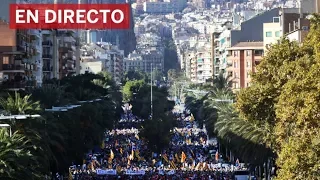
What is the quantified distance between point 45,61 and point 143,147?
30174mm

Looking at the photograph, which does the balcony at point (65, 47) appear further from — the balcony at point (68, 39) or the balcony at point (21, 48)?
the balcony at point (21, 48)

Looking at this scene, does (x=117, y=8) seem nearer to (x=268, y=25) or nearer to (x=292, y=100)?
(x=292, y=100)

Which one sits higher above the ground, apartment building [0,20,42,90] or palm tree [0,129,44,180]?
apartment building [0,20,42,90]

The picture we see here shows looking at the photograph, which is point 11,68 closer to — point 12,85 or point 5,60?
point 5,60

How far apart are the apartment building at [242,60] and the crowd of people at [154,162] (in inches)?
610

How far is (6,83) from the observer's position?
72438 mm

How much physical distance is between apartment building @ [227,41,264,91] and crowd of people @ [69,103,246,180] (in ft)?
50.9

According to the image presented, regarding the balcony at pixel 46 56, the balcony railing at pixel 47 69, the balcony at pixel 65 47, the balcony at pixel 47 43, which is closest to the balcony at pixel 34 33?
the balcony at pixel 46 56

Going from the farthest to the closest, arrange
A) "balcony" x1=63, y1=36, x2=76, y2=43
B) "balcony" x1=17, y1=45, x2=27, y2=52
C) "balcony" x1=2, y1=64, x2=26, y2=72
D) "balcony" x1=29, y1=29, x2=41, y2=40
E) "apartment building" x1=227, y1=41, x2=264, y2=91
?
"balcony" x1=63, y1=36, x2=76, y2=43, "apartment building" x1=227, y1=41, x2=264, y2=91, "balcony" x1=29, y1=29, x2=41, y2=40, "balcony" x1=17, y1=45, x2=27, y2=52, "balcony" x1=2, y1=64, x2=26, y2=72

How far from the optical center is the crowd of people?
60709mm

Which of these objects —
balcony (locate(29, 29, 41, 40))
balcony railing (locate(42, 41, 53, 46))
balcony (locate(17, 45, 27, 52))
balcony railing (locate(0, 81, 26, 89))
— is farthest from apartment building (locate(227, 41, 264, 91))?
balcony railing (locate(0, 81, 26, 89))

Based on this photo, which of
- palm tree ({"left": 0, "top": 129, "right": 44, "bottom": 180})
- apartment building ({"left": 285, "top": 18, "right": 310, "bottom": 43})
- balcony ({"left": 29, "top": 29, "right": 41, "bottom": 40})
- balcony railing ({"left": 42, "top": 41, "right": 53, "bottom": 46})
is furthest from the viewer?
balcony railing ({"left": 42, "top": 41, "right": 53, "bottom": 46})

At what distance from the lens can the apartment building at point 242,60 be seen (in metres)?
105

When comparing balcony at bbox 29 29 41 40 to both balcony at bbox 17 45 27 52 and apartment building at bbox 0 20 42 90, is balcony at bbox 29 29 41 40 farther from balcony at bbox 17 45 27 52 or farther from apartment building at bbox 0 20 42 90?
balcony at bbox 17 45 27 52
